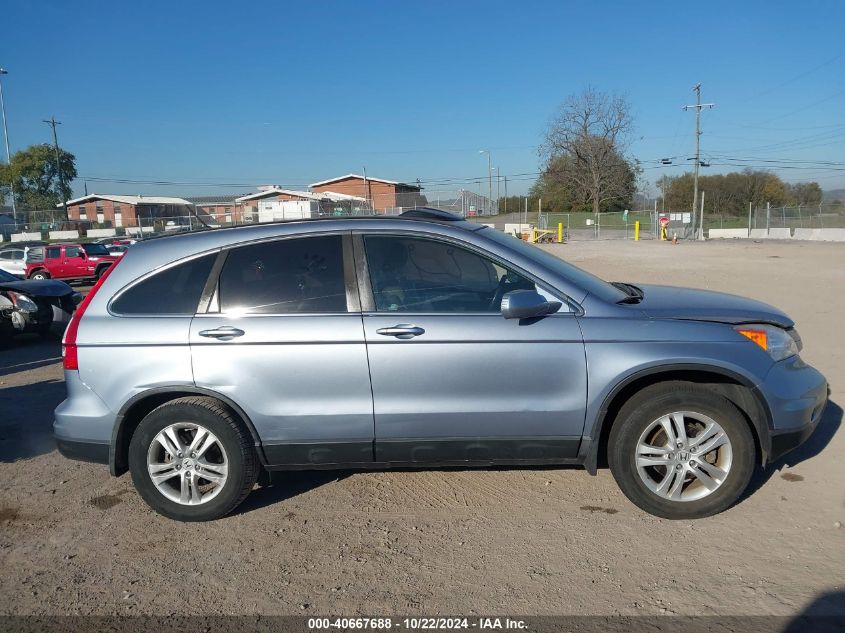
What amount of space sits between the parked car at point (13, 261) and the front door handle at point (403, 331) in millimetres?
23942

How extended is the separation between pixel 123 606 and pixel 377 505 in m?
1.55

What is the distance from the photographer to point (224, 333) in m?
3.82

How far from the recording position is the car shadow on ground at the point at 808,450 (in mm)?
4348

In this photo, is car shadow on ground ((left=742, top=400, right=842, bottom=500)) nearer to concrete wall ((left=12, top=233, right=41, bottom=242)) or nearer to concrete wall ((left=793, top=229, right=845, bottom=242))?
concrete wall ((left=793, top=229, right=845, bottom=242))

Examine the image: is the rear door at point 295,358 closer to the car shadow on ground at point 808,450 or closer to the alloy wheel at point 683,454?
the alloy wheel at point 683,454

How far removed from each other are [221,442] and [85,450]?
34.2 inches

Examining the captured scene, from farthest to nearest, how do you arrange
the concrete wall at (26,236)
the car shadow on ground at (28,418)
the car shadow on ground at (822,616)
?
the concrete wall at (26,236) → the car shadow on ground at (28,418) → the car shadow on ground at (822,616)

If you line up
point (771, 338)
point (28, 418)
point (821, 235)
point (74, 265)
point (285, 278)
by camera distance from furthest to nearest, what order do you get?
1. point (821, 235)
2. point (74, 265)
3. point (28, 418)
4. point (285, 278)
5. point (771, 338)

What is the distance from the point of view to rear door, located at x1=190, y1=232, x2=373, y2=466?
3.79 metres

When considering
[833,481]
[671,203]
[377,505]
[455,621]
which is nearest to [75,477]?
[377,505]

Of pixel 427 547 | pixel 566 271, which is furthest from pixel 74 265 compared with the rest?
pixel 427 547

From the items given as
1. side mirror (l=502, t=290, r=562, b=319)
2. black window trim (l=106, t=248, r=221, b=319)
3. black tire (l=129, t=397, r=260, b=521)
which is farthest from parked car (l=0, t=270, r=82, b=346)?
side mirror (l=502, t=290, r=562, b=319)

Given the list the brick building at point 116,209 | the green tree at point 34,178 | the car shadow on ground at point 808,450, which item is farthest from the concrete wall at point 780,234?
the green tree at point 34,178

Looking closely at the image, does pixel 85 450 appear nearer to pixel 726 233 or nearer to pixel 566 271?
pixel 566 271
